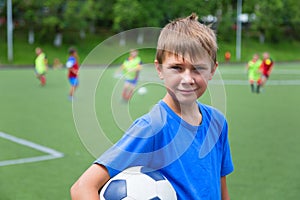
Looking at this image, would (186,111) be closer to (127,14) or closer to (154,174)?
(154,174)

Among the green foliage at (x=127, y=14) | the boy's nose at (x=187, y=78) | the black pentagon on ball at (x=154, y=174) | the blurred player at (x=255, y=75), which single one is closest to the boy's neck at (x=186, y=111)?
the boy's nose at (x=187, y=78)

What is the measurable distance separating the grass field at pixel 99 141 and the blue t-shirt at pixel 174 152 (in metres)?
0.08

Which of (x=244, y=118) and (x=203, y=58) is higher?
(x=203, y=58)

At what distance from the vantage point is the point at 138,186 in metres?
2.00

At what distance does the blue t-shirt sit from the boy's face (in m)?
0.09

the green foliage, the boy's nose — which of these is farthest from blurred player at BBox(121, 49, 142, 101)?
the green foliage

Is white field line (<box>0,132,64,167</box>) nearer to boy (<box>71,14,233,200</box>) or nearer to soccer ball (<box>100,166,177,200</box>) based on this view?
soccer ball (<box>100,166,177,200</box>)

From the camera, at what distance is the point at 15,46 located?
39938mm

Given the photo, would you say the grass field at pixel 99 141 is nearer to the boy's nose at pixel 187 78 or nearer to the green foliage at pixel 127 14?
the boy's nose at pixel 187 78

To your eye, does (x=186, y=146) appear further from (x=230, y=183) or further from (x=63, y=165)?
(x=63, y=165)

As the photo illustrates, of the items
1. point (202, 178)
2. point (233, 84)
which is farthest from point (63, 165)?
point (233, 84)

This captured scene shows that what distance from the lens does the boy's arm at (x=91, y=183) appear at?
174 cm

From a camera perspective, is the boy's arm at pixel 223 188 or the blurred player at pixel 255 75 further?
the blurred player at pixel 255 75

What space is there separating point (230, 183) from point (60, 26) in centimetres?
3765
